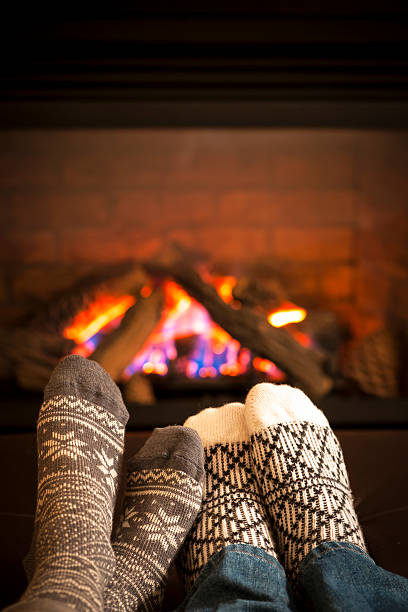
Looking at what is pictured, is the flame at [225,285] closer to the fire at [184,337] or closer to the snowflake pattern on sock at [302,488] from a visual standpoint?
the fire at [184,337]

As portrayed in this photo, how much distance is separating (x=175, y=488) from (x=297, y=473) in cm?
18

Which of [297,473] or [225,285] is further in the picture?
[225,285]

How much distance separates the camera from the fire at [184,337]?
53.5 inches

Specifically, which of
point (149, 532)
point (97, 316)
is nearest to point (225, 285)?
point (97, 316)

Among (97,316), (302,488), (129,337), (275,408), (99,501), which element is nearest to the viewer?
(99,501)

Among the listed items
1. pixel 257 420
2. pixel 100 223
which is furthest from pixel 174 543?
pixel 100 223

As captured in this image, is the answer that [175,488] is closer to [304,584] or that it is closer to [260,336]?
[304,584]

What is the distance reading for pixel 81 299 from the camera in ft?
4.47

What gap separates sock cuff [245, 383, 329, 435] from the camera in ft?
2.99

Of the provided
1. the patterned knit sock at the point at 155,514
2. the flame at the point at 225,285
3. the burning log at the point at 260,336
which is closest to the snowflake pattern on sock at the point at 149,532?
the patterned knit sock at the point at 155,514

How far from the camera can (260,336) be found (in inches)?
49.7

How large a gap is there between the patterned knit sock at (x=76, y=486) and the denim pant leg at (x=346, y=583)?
0.70 ft

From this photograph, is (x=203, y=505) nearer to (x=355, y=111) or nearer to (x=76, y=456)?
(x=76, y=456)

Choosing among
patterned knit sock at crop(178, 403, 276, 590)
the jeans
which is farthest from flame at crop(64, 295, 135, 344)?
the jeans
